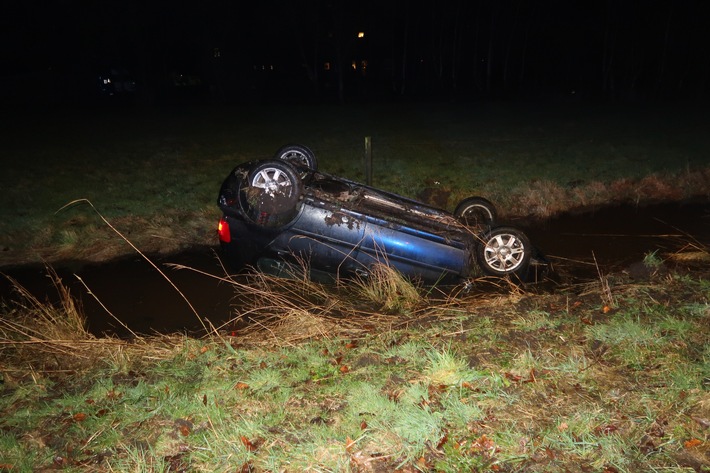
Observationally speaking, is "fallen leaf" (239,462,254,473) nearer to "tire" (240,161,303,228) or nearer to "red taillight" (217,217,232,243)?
"tire" (240,161,303,228)

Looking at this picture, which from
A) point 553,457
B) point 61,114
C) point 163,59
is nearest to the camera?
point 553,457

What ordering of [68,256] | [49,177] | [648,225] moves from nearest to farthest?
[68,256] → [648,225] → [49,177]

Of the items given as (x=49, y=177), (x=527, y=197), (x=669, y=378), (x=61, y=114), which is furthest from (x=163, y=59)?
(x=669, y=378)

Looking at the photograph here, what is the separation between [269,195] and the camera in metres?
5.34

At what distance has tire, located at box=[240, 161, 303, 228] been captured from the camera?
5297 mm

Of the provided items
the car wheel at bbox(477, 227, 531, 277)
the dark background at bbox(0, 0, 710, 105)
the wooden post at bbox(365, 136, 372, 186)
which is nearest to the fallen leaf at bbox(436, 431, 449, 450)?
the car wheel at bbox(477, 227, 531, 277)

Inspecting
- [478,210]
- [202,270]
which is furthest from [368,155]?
[202,270]

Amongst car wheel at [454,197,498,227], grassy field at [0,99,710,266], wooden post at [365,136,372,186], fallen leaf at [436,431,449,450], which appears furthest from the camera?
wooden post at [365,136,372,186]

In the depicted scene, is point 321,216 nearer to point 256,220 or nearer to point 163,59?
point 256,220

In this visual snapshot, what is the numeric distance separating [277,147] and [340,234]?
9.51m

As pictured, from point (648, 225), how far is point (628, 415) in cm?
650

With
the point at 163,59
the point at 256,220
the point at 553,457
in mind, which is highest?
the point at 163,59

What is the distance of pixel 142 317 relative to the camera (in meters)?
5.52

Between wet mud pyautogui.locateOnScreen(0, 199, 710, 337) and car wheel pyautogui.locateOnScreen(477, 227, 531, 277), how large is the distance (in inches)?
31.5
